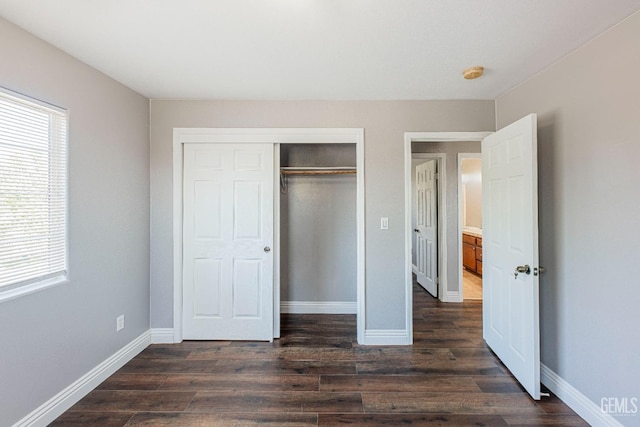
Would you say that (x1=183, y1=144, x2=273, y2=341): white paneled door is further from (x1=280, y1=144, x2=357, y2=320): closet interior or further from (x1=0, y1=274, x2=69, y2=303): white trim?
→ (x1=0, y1=274, x2=69, y2=303): white trim

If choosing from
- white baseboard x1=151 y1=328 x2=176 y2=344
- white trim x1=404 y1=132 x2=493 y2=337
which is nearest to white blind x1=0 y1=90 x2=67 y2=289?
white baseboard x1=151 y1=328 x2=176 y2=344

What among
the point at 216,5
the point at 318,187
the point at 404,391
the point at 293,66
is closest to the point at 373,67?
the point at 293,66

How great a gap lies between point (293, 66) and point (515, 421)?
9.25 ft

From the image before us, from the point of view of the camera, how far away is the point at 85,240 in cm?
221

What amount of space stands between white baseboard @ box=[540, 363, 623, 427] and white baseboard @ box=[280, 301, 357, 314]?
203cm

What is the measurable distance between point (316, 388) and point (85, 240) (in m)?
2.02

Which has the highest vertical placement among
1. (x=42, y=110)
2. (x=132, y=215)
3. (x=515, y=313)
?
(x=42, y=110)

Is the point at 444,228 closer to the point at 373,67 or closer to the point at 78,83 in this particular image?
the point at 373,67

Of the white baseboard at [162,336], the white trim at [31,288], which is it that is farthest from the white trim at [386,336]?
the white trim at [31,288]

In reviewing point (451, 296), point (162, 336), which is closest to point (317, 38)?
point (162, 336)

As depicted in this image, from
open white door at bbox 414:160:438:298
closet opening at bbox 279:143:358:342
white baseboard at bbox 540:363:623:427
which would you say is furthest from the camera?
open white door at bbox 414:160:438:298

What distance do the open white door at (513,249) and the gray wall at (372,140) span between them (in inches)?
25.8

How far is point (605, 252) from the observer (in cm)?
179

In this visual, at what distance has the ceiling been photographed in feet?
5.15
